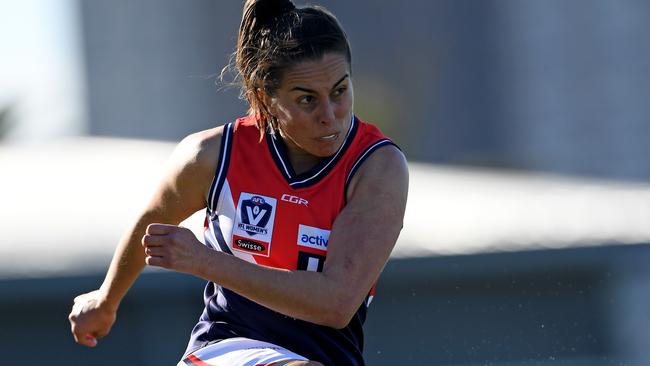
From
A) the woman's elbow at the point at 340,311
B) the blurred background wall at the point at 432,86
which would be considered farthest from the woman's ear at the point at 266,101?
the blurred background wall at the point at 432,86

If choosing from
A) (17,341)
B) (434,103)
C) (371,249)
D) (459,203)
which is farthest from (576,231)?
(371,249)

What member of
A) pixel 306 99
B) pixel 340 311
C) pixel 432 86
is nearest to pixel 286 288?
pixel 340 311

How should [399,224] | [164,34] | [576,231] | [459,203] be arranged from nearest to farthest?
1. [399,224]
2. [576,231]
3. [459,203]
4. [164,34]

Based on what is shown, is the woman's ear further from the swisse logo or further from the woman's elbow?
the woman's elbow

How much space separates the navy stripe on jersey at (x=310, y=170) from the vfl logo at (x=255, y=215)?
0.10 meters

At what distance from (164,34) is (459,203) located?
6.90 ft

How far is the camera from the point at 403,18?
7445mm

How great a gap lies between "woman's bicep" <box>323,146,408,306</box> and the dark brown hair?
1.01 ft

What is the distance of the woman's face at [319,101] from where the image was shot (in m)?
3.10

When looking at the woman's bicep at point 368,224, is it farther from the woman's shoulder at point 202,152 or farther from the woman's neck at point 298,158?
the woman's shoulder at point 202,152

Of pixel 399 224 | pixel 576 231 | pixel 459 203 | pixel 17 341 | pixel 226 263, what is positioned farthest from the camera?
pixel 459 203

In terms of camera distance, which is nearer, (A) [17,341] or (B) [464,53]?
(A) [17,341]

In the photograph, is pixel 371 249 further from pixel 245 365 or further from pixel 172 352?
pixel 172 352

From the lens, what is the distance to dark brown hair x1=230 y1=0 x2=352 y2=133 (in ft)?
10.3
